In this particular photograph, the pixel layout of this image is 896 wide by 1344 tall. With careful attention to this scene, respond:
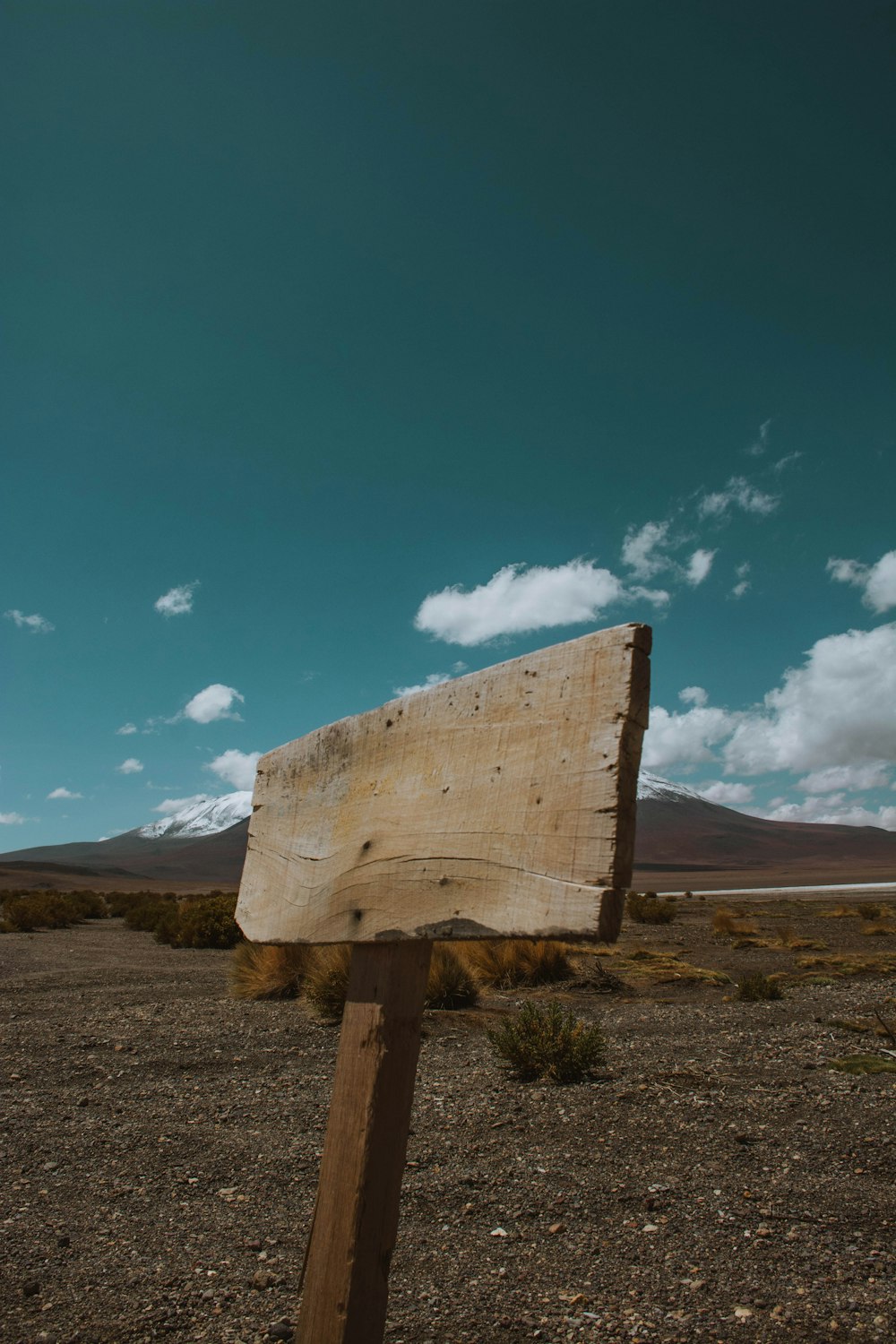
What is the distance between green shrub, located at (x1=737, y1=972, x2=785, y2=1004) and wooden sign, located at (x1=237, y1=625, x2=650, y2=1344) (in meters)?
10.1

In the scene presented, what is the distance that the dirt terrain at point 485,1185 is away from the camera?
3.61 m

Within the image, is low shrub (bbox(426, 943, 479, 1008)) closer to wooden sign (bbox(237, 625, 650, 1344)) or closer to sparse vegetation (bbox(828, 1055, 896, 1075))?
sparse vegetation (bbox(828, 1055, 896, 1075))

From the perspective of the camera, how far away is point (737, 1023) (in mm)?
8977

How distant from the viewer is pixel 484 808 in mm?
1545

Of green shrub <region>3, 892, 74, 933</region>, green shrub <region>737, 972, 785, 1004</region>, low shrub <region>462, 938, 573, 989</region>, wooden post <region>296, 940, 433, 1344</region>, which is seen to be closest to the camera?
wooden post <region>296, 940, 433, 1344</region>

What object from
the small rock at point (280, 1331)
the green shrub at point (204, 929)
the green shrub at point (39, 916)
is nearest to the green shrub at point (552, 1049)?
the small rock at point (280, 1331)

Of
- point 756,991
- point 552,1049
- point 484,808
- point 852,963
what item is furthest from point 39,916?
point 484,808

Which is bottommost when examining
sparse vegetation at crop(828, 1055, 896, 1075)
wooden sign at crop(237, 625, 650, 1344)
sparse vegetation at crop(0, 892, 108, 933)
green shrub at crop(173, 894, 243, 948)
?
sparse vegetation at crop(0, 892, 108, 933)

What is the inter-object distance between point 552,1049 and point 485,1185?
6.82 feet

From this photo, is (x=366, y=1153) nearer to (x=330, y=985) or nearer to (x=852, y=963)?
(x=330, y=985)

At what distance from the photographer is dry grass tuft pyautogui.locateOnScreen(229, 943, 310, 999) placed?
11.5 m

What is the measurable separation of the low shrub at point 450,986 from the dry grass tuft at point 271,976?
202cm

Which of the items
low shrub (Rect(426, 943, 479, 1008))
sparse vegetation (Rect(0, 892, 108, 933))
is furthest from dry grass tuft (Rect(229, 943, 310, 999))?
sparse vegetation (Rect(0, 892, 108, 933))

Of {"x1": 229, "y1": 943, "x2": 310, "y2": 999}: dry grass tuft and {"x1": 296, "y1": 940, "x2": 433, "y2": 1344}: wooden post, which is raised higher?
{"x1": 296, "y1": 940, "x2": 433, "y2": 1344}: wooden post
